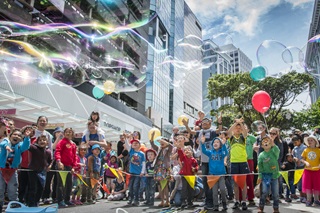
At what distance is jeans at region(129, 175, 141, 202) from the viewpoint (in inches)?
243

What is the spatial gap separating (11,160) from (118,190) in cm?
399

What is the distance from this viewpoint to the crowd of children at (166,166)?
477 centimetres

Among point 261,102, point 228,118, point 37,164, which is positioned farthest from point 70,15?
point 37,164

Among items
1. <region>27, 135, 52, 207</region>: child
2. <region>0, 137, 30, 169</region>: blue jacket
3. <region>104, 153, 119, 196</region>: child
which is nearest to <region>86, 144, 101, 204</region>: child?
<region>27, 135, 52, 207</region>: child

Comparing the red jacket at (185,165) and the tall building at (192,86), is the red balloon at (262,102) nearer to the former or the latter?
the red jacket at (185,165)

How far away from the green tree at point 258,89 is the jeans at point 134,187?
17.8 metres

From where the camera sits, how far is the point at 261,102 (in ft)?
29.6

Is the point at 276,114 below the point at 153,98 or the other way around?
below

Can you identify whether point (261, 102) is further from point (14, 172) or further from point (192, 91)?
point (192, 91)

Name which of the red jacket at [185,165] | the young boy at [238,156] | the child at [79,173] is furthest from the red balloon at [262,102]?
the child at [79,173]

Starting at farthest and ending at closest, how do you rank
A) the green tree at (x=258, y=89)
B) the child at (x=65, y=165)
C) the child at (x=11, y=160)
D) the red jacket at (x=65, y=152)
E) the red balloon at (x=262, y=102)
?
the green tree at (x=258, y=89) < the red balloon at (x=262, y=102) < the red jacket at (x=65, y=152) < the child at (x=65, y=165) < the child at (x=11, y=160)

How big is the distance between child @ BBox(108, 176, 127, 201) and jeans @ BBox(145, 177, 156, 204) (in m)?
1.12

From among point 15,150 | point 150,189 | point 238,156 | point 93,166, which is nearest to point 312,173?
point 238,156

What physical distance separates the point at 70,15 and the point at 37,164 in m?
19.4
